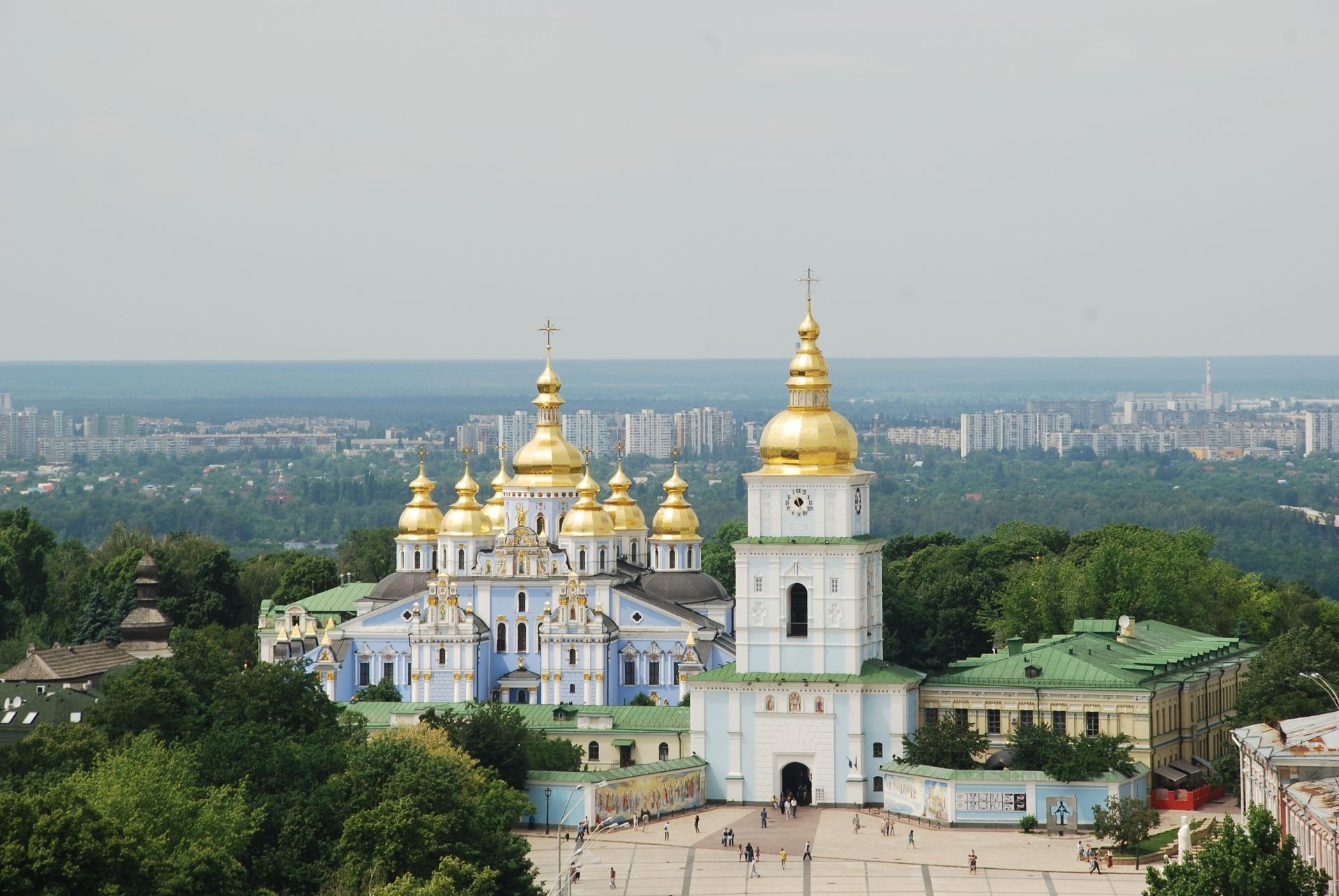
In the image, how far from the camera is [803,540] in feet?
163

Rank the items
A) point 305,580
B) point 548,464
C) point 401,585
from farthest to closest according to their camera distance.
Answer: point 305,580 → point 548,464 → point 401,585

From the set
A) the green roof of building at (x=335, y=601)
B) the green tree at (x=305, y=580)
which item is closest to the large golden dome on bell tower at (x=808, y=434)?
the green roof of building at (x=335, y=601)

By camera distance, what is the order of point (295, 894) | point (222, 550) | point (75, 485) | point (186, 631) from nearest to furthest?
point (295, 894) → point (186, 631) → point (222, 550) → point (75, 485)

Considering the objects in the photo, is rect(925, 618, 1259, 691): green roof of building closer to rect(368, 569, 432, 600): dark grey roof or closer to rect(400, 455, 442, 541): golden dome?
rect(368, 569, 432, 600): dark grey roof

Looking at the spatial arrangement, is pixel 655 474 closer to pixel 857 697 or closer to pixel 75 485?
pixel 75 485

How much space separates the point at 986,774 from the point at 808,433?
8.03 metres

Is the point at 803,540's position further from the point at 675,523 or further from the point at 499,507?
the point at 499,507

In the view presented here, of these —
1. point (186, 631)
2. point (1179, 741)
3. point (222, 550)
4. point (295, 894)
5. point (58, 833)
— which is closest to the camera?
point (58, 833)

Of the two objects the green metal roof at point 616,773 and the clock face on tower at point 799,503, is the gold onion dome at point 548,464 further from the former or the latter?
the green metal roof at point 616,773

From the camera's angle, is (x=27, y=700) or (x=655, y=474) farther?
(x=655, y=474)

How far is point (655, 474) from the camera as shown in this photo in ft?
648

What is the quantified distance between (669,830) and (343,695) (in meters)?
14.4

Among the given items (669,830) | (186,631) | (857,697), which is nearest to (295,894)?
(669,830)

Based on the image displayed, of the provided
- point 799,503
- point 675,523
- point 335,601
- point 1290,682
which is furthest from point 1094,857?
point 335,601
